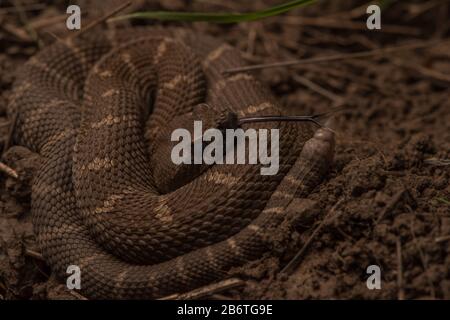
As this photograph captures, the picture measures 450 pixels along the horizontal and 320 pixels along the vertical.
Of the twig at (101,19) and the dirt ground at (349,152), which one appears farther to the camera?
the twig at (101,19)

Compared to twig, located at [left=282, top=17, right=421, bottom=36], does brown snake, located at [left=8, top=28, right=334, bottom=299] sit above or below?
below

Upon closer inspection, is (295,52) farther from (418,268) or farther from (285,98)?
(418,268)

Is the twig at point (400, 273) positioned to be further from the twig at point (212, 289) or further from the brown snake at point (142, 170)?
the twig at point (212, 289)

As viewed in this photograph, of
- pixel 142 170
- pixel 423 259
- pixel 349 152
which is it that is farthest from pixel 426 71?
pixel 142 170

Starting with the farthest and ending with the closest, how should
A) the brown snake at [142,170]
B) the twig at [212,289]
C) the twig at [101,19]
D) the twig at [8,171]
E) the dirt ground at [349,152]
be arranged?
1. the twig at [101,19]
2. the twig at [8,171]
3. the brown snake at [142,170]
4. the twig at [212,289]
5. the dirt ground at [349,152]

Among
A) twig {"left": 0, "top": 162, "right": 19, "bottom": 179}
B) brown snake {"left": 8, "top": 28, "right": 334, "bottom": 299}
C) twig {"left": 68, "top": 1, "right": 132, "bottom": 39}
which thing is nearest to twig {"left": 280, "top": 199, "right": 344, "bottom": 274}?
brown snake {"left": 8, "top": 28, "right": 334, "bottom": 299}

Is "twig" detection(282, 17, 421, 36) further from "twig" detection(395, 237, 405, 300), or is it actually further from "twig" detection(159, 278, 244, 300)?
"twig" detection(159, 278, 244, 300)

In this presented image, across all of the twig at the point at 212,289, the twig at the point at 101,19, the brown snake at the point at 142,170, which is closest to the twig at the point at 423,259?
the brown snake at the point at 142,170
